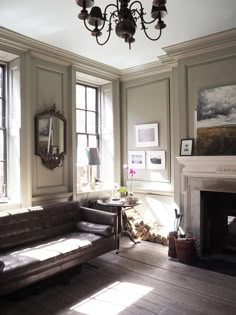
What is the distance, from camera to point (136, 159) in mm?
5098

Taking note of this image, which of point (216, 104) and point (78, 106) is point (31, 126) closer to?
point (78, 106)


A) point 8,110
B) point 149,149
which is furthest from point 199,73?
point 8,110

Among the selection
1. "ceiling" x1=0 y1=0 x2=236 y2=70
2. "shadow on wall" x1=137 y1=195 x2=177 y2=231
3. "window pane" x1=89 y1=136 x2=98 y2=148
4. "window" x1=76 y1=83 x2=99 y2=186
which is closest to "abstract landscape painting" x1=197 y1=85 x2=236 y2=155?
"ceiling" x1=0 y1=0 x2=236 y2=70

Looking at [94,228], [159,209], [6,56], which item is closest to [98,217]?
[94,228]

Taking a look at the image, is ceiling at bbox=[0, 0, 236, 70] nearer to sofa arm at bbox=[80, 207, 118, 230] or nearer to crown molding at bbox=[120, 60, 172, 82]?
crown molding at bbox=[120, 60, 172, 82]

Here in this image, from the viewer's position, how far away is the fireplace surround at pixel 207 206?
12.3ft

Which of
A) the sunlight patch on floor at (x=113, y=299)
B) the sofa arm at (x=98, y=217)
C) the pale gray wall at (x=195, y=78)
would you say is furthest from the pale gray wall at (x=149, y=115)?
the sunlight patch on floor at (x=113, y=299)

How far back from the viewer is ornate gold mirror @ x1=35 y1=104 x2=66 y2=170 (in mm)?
3963

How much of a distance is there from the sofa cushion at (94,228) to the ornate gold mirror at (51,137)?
956 mm

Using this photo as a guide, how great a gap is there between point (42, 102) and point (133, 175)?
2130 mm

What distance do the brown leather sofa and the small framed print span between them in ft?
4.50

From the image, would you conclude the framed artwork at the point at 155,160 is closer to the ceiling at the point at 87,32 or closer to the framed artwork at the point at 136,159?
the framed artwork at the point at 136,159

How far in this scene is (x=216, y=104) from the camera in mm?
3777

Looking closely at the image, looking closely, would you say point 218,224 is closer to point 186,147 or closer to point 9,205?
point 186,147
